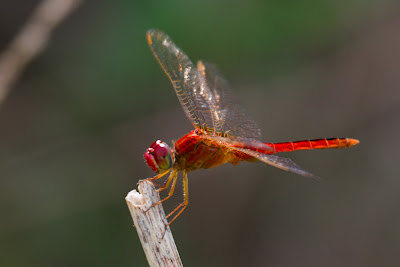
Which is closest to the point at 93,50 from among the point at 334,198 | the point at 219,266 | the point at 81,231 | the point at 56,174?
the point at 56,174

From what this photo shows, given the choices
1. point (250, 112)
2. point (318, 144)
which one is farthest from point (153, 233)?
point (250, 112)

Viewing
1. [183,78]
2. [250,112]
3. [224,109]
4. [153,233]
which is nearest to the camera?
[153,233]

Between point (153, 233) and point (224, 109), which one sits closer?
point (153, 233)

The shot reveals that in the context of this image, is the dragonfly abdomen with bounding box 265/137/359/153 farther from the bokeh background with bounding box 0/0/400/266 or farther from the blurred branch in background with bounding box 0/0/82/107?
the blurred branch in background with bounding box 0/0/82/107

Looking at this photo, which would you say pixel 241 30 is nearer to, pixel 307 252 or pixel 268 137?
pixel 268 137

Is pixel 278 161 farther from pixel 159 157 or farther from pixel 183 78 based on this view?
pixel 183 78

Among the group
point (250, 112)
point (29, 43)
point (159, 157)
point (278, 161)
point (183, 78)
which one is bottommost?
point (278, 161)
